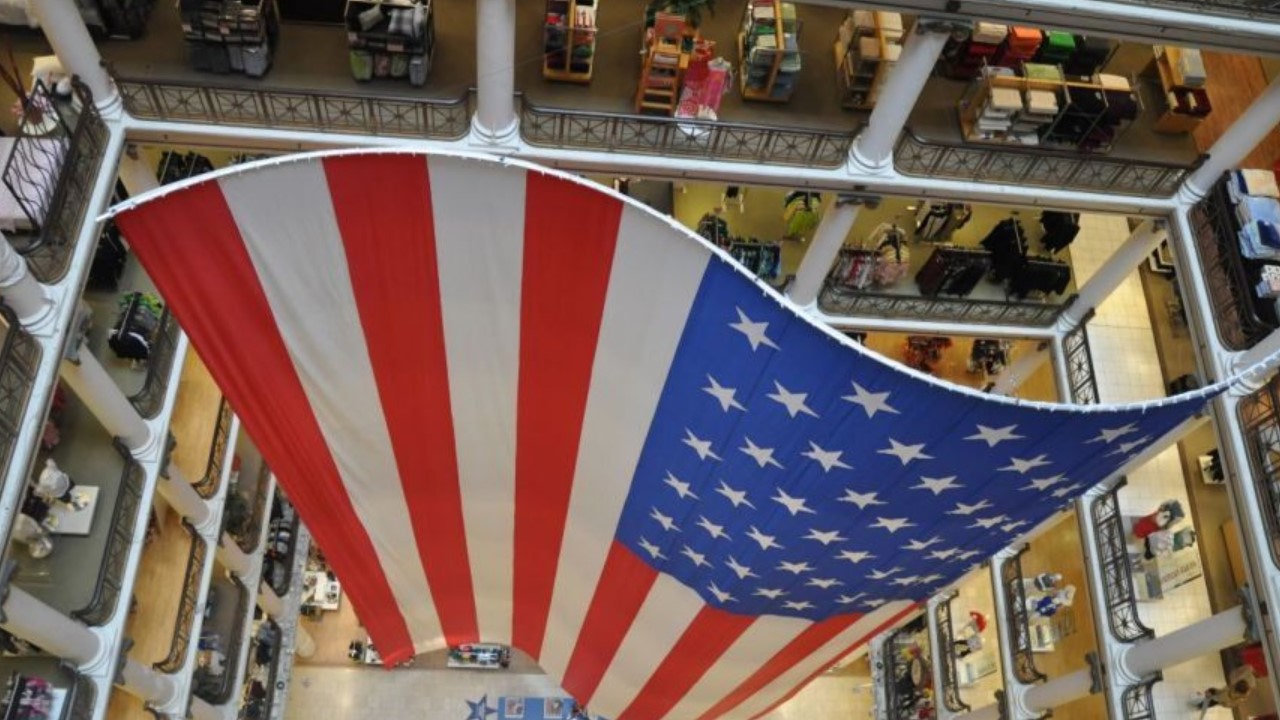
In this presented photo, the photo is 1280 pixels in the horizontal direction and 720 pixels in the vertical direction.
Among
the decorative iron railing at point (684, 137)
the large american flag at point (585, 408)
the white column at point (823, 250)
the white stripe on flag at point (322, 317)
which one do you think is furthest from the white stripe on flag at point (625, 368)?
the white column at point (823, 250)

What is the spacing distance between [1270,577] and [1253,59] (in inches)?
317

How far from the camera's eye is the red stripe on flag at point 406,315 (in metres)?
5.13

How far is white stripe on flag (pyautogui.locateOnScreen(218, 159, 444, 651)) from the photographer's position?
16.8 ft

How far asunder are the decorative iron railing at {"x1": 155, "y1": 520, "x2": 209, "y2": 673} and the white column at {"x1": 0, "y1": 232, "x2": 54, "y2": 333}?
15.6 ft

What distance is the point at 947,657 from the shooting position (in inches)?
647

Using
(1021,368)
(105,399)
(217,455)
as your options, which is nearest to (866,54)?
(1021,368)

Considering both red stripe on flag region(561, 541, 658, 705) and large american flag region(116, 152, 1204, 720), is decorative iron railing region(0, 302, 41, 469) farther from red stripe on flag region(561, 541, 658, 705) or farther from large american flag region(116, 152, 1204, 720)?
red stripe on flag region(561, 541, 658, 705)

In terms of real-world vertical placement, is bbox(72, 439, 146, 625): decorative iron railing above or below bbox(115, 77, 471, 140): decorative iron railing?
below

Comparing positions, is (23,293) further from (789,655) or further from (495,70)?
(789,655)

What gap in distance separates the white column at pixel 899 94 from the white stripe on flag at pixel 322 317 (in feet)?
21.3

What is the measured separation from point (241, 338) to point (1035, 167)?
9724mm

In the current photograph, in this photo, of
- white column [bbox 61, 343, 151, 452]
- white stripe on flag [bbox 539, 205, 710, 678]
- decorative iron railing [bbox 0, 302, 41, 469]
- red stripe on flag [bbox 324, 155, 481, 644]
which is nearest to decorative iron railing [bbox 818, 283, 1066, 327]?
white stripe on flag [bbox 539, 205, 710, 678]

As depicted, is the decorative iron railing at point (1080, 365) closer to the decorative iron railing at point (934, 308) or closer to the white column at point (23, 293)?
the decorative iron railing at point (934, 308)

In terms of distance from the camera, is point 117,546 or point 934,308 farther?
point 934,308
